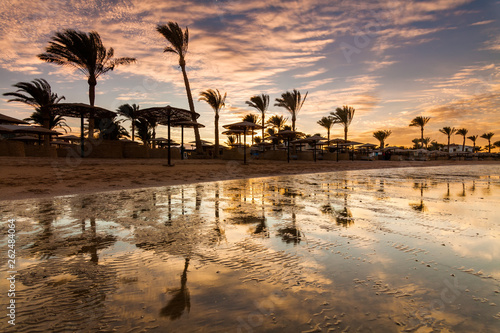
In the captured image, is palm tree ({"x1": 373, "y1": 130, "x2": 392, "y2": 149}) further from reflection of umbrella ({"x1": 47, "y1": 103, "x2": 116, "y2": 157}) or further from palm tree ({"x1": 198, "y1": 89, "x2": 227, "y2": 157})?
reflection of umbrella ({"x1": 47, "y1": 103, "x2": 116, "y2": 157})

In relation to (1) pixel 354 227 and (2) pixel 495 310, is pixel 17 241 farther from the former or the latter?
(2) pixel 495 310

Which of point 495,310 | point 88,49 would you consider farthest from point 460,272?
point 88,49

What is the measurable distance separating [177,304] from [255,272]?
0.74 meters

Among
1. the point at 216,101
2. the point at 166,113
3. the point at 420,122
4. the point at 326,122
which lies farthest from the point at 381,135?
the point at 166,113

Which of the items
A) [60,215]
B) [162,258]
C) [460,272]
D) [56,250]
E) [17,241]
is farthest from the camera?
[60,215]

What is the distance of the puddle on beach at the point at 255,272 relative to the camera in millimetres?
1520

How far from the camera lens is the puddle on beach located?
1.52 m

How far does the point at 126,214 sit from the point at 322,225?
3.47 meters

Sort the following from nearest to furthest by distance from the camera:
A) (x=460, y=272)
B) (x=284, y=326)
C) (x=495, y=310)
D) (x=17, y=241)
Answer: (x=284, y=326) → (x=495, y=310) → (x=460, y=272) → (x=17, y=241)

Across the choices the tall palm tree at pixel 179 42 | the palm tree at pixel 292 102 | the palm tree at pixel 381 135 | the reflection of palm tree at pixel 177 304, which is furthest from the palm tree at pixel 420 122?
the reflection of palm tree at pixel 177 304

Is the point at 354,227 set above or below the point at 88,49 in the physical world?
below

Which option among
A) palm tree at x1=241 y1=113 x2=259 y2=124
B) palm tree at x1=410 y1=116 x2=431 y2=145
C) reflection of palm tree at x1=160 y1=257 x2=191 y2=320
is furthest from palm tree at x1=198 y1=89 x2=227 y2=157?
palm tree at x1=410 y1=116 x2=431 y2=145

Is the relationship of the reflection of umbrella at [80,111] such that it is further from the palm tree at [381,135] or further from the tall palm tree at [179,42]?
the palm tree at [381,135]

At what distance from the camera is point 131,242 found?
300 cm
